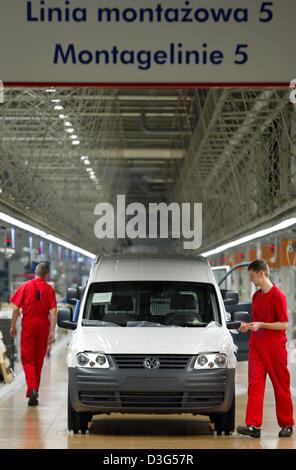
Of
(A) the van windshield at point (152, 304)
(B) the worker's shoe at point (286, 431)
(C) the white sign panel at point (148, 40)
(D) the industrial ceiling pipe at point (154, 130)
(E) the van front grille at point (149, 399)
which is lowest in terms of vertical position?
(B) the worker's shoe at point (286, 431)

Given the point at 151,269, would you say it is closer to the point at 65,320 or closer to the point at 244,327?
the point at 65,320

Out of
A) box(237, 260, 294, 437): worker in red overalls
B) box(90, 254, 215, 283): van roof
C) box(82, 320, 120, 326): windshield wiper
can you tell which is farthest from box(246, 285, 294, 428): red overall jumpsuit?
box(82, 320, 120, 326): windshield wiper

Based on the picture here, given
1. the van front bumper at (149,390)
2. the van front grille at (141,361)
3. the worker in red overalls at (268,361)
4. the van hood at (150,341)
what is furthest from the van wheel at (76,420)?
the worker in red overalls at (268,361)

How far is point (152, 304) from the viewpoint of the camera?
451 inches

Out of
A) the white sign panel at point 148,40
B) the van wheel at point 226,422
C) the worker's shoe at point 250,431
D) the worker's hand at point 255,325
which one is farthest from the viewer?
the van wheel at point 226,422

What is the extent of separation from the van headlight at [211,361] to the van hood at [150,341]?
0.05 m

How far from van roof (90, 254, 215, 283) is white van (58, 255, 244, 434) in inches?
2.0

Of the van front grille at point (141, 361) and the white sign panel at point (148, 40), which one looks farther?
the van front grille at point (141, 361)

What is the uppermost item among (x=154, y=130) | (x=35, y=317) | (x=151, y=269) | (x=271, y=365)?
(x=154, y=130)

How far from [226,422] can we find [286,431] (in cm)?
62

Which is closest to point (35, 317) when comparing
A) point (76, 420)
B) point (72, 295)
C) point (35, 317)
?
point (35, 317)

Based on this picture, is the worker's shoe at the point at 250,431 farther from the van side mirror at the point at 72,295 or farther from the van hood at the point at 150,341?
the van side mirror at the point at 72,295

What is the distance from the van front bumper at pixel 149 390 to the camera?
33.5 ft
